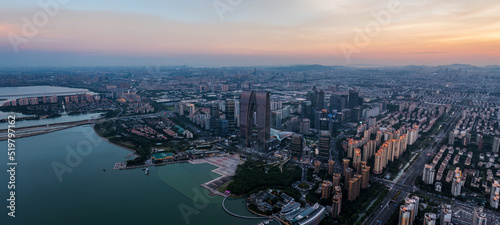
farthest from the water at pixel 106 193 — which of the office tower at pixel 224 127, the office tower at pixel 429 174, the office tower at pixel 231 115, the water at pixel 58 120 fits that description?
the water at pixel 58 120

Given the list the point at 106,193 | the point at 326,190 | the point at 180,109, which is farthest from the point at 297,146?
the point at 180,109

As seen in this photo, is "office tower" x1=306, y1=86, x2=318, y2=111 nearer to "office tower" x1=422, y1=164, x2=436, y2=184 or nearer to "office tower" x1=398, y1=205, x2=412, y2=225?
"office tower" x1=422, y1=164, x2=436, y2=184

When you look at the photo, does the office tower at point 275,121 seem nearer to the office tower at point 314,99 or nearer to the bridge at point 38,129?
the office tower at point 314,99

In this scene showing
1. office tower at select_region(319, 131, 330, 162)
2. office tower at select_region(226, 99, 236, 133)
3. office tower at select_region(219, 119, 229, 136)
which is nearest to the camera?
office tower at select_region(319, 131, 330, 162)

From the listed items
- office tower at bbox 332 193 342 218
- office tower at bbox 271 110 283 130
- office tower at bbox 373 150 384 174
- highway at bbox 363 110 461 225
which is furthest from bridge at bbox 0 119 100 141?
highway at bbox 363 110 461 225

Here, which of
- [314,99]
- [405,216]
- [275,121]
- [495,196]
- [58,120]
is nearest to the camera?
[405,216]

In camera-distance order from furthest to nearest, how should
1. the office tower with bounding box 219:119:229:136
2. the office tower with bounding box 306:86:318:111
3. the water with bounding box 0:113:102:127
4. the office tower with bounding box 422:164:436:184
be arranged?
1. the office tower with bounding box 306:86:318:111
2. the water with bounding box 0:113:102:127
3. the office tower with bounding box 219:119:229:136
4. the office tower with bounding box 422:164:436:184

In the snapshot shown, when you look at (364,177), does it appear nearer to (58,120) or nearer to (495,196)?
(495,196)
